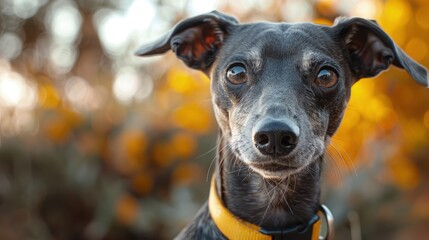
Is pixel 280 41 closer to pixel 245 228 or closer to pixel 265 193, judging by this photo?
pixel 265 193

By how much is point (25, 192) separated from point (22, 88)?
2585 millimetres

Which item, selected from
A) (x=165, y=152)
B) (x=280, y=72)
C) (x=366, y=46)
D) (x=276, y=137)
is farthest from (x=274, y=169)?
(x=165, y=152)

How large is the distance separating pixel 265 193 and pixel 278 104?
0.67 m

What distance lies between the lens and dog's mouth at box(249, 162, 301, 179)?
3262mm

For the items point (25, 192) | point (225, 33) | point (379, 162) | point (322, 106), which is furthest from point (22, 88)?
point (322, 106)

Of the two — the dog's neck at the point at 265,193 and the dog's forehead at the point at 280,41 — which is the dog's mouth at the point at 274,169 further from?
the dog's forehead at the point at 280,41

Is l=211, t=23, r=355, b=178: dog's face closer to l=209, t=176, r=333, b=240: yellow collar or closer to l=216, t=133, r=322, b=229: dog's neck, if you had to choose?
l=216, t=133, r=322, b=229: dog's neck

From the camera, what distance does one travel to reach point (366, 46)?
3.94 m

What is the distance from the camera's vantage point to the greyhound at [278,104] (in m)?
3.30

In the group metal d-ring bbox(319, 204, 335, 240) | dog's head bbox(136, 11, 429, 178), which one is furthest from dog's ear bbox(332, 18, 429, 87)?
metal d-ring bbox(319, 204, 335, 240)

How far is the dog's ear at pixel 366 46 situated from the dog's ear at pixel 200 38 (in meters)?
0.68

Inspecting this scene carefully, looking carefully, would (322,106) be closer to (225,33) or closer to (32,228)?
(225,33)

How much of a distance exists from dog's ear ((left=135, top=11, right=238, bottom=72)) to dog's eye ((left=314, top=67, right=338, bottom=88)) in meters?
0.72

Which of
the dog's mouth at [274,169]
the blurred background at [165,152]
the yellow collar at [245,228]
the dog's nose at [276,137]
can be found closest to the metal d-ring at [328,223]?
the yellow collar at [245,228]
